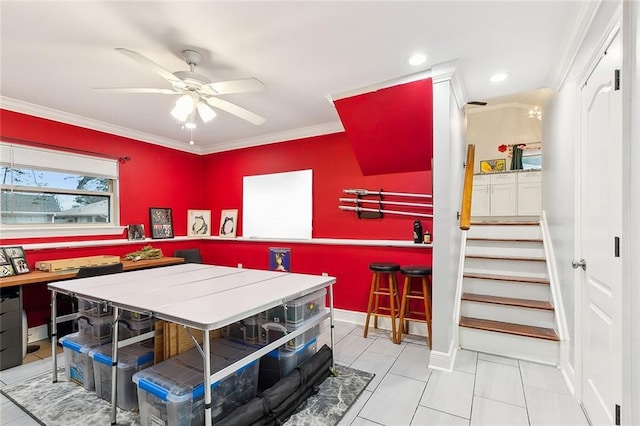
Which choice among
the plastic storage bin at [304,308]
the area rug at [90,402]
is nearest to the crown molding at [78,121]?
the area rug at [90,402]

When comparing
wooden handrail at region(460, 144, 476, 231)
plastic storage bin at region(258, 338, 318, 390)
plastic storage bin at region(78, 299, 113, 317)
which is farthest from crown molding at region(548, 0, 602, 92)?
plastic storage bin at region(78, 299, 113, 317)

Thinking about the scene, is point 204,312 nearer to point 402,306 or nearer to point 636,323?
point 636,323

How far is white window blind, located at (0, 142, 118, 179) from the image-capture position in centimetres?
309

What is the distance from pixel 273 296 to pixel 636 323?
168 centimetres

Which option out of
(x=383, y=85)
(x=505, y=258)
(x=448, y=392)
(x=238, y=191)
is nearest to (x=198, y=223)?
(x=238, y=191)

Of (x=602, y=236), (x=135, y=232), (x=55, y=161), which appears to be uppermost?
(x=55, y=161)

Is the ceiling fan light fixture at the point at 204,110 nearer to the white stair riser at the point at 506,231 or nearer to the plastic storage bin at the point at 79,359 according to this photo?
the plastic storage bin at the point at 79,359

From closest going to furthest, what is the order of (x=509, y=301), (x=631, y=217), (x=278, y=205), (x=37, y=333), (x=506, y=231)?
(x=631, y=217)
(x=509, y=301)
(x=37, y=333)
(x=506, y=231)
(x=278, y=205)

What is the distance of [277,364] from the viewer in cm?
212

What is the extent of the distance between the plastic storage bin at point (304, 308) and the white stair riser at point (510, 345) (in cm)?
148

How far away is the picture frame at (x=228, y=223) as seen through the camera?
4.76 metres

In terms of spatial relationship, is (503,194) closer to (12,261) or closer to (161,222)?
(161,222)

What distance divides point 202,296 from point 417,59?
2.32 m

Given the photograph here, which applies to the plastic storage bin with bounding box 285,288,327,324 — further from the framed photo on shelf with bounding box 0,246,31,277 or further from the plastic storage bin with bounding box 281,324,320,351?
the framed photo on shelf with bounding box 0,246,31,277
